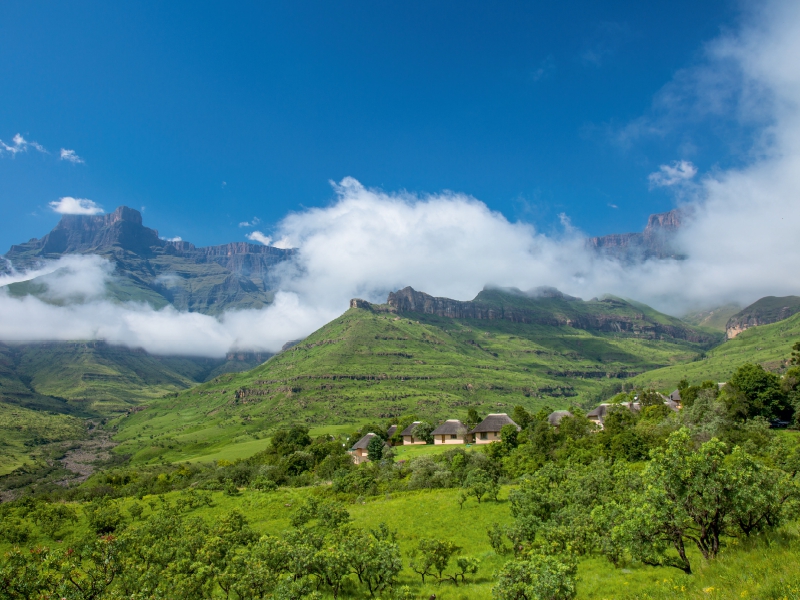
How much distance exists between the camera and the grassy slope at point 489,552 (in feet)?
34.9

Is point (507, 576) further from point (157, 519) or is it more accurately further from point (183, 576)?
point (157, 519)

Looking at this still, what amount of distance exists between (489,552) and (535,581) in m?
16.5

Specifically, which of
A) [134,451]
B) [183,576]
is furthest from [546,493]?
[134,451]

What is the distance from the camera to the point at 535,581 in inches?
596

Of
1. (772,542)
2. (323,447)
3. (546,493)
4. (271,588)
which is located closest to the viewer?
(772,542)

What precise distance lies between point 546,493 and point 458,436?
46203 mm

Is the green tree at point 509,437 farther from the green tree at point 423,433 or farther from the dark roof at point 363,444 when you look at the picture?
the dark roof at point 363,444

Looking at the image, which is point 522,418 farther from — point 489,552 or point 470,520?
point 489,552

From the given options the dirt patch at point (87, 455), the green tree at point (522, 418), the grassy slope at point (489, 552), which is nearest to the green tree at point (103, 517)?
the grassy slope at point (489, 552)

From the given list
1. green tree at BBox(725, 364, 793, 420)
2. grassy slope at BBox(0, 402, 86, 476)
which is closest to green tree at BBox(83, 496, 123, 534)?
green tree at BBox(725, 364, 793, 420)

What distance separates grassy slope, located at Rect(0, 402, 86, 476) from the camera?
133 metres

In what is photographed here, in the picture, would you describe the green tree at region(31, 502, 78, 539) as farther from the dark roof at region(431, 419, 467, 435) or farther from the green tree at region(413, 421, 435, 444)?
the dark roof at region(431, 419, 467, 435)

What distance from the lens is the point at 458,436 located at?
77.6 meters

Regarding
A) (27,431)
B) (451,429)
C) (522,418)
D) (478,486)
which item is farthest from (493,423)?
(27,431)
